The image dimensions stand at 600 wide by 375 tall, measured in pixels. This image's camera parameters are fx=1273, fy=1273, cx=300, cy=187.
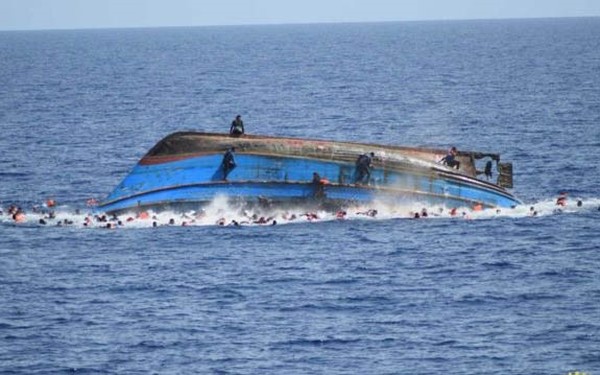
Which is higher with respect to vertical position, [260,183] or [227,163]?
[227,163]

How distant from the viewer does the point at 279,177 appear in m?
83.7

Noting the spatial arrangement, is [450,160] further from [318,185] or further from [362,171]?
[318,185]

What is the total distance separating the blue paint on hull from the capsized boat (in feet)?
0.21

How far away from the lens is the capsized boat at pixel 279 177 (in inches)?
3285

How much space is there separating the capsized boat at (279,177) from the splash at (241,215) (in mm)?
506

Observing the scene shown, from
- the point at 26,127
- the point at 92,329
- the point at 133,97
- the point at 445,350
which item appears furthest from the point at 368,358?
the point at 133,97

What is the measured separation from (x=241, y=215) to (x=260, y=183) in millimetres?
2452

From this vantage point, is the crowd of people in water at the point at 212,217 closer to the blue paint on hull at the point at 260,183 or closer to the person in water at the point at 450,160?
the blue paint on hull at the point at 260,183

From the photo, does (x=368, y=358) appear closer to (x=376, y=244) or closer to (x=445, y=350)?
(x=445, y=350)

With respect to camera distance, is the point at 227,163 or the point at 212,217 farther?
the point at 227,163

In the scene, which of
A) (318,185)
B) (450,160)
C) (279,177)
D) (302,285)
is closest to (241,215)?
(279,177)

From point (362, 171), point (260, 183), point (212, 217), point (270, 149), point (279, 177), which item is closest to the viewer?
point (212, 217)

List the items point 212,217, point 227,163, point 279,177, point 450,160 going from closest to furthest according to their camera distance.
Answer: point 212,217, point 227,163, point 279,177, point 450,160

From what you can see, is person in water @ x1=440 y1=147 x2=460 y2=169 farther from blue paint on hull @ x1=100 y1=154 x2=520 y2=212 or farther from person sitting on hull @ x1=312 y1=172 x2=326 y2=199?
person sitting on hull @ x1=312 y1=172 x2=326 y2=199
